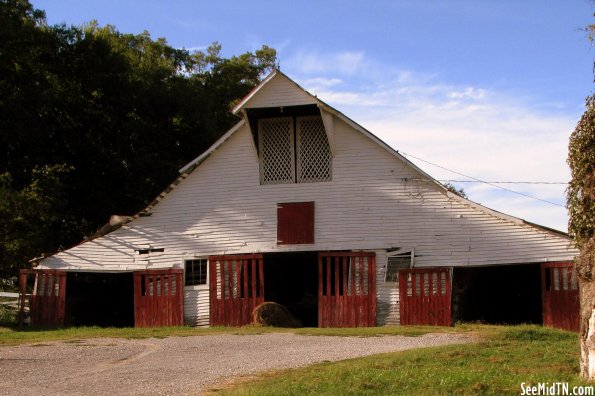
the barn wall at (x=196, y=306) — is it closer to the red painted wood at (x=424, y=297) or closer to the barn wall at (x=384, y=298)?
the barn wall at (x=384, y=298)

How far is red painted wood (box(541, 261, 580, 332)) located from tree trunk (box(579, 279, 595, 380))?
11.8m

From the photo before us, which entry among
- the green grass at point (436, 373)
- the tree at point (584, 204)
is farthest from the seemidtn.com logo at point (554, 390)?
the tree at point (584, 204)

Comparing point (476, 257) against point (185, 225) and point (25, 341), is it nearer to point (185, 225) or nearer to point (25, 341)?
point (185, 225)

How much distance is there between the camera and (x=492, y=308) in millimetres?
30422

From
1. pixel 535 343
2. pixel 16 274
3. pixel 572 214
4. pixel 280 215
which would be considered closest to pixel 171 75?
pixel 16 274

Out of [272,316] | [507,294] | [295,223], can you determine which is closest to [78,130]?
[295,223]

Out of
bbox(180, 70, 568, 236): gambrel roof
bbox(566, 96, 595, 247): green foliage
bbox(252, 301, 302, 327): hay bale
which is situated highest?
bbox(180, 70, 568, 236): gambrel roof

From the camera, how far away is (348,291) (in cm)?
2720

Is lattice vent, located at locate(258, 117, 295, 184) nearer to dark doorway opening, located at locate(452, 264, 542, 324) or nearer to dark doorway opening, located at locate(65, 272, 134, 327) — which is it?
dark doorway opening, located at locate(65, 272, 134, 327)

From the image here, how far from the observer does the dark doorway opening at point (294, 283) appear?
101 ft

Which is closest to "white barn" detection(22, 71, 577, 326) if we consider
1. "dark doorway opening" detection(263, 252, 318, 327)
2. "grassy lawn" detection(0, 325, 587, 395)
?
"dark doorway opening" detection(263, 252, 318, 327)

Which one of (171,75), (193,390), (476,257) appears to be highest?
(171,75)

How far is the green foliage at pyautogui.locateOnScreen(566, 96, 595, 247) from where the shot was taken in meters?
13.5

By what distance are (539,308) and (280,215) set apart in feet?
32.5
